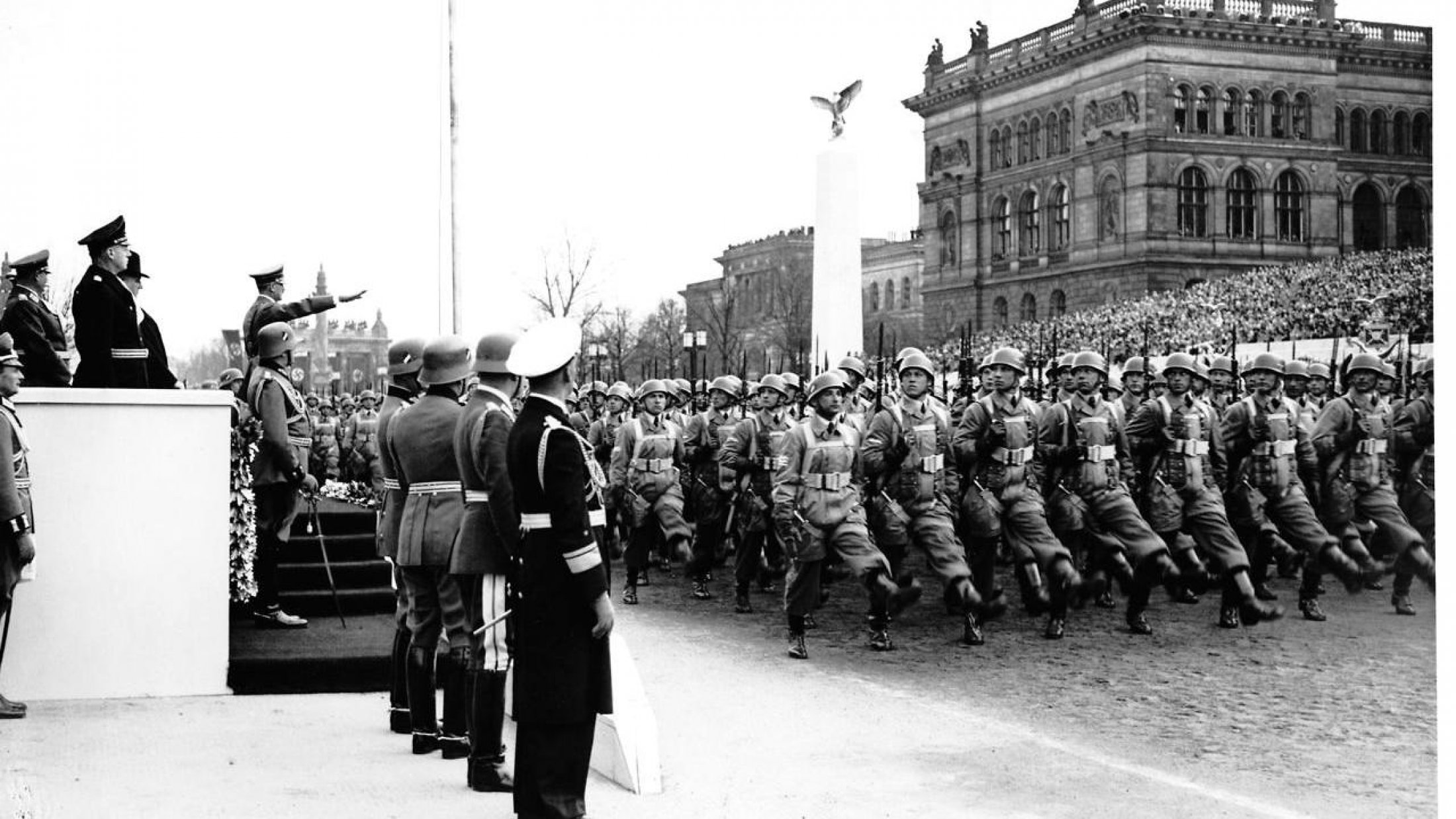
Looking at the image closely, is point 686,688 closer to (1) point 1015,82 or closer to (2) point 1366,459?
(2) point 1366,459

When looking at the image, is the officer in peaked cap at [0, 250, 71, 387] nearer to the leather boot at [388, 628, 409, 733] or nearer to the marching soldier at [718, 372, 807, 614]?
the leather boot at [388, 628, 409, 733]

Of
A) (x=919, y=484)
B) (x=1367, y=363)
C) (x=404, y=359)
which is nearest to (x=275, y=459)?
(x=404, y=359)

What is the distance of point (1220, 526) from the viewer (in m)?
10.3

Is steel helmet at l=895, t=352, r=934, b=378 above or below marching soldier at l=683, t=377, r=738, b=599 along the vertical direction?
above

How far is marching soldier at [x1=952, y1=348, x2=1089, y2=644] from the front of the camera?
10031 mm

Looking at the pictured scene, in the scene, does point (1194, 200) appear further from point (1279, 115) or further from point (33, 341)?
point (33, 341)

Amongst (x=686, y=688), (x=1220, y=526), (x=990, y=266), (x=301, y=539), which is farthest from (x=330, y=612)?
(x=990, y=266)

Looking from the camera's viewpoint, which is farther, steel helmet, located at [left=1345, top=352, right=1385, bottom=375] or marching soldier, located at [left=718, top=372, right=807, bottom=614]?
marching soldier, located at [left=718, top=372, right=807, bottom=614]

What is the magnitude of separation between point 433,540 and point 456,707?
75cm

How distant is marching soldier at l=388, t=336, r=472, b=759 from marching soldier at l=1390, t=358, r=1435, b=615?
3.68m

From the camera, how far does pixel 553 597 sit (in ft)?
16.1

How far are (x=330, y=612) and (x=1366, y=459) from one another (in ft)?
21.2

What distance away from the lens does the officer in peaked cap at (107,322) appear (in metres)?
7.54

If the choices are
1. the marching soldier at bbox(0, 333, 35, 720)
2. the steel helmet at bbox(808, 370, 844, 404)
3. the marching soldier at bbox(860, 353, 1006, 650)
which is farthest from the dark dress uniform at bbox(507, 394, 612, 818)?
the marching soldier at bbox(860, 353, 1006, 650)
